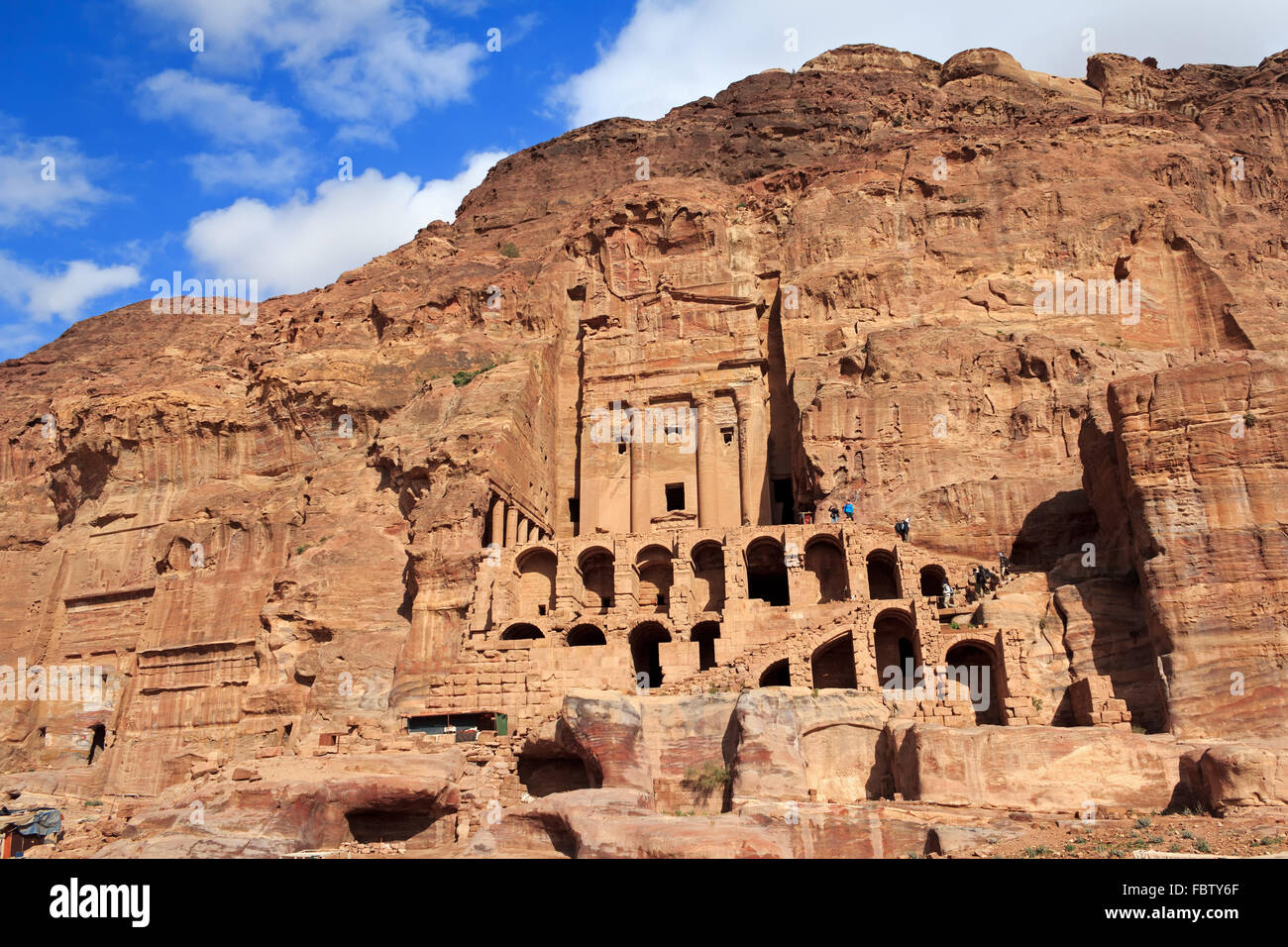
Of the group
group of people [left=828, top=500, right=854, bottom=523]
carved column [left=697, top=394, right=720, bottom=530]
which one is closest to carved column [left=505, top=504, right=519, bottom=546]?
carved column [left=697, top=394, right=720, bottom=530]

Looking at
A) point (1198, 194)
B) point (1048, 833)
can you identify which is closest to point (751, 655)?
point (1048, 833)

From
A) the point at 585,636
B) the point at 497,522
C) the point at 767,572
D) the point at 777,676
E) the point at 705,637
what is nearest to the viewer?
the point at 777,676

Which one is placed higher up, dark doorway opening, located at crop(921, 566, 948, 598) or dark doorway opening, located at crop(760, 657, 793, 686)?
dark doorway opening, located at crop(921, 566, 948, 598)

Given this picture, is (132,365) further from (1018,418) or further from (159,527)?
(1018,418)

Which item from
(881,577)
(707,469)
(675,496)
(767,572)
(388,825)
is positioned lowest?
Result: (388,825)

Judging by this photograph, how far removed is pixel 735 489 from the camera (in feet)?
156

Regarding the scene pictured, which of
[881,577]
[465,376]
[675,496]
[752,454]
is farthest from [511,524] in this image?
[881,577]

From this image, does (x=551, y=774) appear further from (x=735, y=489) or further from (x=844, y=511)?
(x=735, y=489)

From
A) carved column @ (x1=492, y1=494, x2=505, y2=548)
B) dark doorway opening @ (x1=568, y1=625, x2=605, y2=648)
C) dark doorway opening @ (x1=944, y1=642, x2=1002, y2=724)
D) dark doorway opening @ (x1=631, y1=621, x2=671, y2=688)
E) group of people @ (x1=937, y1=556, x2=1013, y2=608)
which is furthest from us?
carved column @ (x1=492, y1=494, x2=505, y2=548)

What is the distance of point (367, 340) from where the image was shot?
52500 millimetres

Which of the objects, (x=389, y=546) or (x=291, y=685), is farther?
(x=389, y=546)

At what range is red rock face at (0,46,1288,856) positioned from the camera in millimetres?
27203

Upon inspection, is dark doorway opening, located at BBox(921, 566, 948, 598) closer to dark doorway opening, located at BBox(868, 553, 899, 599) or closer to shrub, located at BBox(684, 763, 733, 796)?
dark doorway opening, located at BBox(868, 553, 899, 599)

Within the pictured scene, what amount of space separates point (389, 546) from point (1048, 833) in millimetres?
27886
